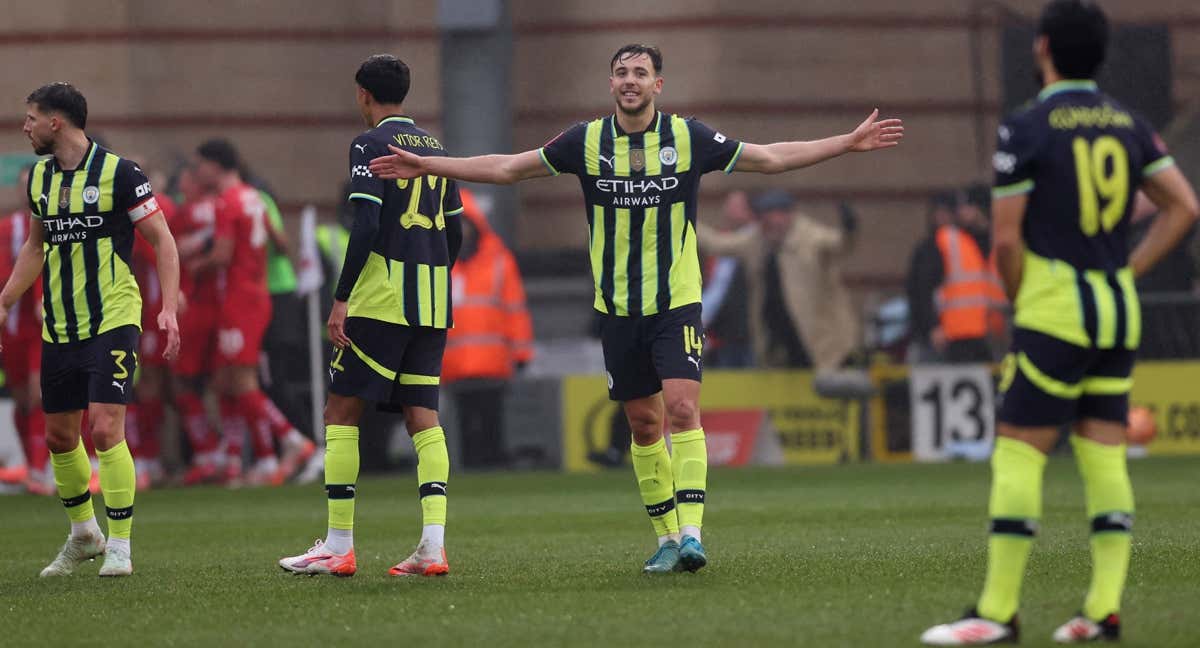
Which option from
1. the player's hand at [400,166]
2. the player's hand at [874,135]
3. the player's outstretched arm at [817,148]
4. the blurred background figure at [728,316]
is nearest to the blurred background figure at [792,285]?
the blurred background figure at [728,316]

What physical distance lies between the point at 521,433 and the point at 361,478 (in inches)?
63.8

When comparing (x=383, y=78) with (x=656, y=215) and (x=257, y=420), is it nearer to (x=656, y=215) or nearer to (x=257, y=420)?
(x=656, y=215)

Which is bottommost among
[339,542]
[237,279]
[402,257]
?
[339,542]

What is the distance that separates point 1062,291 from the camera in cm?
637

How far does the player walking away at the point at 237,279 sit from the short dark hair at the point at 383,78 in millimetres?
7615

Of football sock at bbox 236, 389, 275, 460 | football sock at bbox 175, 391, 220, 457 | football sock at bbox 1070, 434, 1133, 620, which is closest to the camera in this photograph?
football sock at bbox 1070, 434, 1133, 620

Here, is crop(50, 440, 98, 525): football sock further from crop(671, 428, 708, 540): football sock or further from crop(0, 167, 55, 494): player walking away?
crop(0, 167, 55, 494): player walking away

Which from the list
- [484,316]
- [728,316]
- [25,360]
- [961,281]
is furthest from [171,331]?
[961,281]

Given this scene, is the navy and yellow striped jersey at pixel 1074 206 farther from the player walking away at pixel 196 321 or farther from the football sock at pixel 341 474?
the player walking away at pixel 196 321

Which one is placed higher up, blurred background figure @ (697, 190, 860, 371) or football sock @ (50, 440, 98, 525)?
blurred background figure @ (697, 190, 860, 371)

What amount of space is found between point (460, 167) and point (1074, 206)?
273 centimetres

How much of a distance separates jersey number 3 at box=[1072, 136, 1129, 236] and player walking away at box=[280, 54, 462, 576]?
331 centimetres

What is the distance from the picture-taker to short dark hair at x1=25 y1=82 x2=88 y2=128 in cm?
931

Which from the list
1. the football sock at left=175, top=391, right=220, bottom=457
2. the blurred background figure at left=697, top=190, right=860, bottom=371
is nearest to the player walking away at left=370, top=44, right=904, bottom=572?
the football sock at left=175, top=391, right=220, bottom=457
